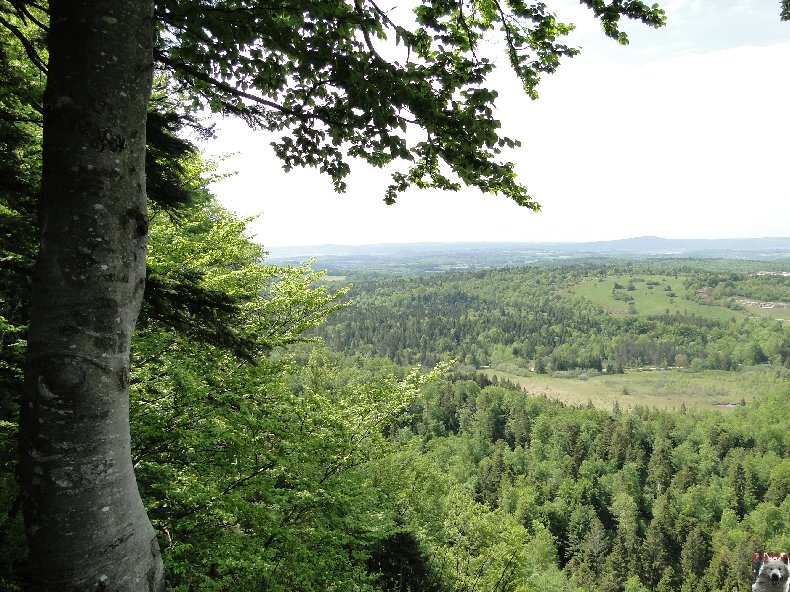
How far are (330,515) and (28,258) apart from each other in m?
6.21

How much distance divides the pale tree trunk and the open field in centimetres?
14940

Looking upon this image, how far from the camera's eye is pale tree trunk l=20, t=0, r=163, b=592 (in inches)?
72.7

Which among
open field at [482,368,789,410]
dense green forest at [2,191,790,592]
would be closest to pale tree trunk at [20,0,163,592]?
dense green forest at [2,191,790,592]

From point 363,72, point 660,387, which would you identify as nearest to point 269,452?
point 363,72

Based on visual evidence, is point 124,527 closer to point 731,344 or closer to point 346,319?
point 346,319

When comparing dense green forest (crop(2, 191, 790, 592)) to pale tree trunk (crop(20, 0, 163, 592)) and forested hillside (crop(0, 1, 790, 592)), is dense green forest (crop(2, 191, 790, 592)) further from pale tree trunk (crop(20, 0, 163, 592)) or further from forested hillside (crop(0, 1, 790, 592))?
pale tree trunk (crop(20, 0, 163, 592))

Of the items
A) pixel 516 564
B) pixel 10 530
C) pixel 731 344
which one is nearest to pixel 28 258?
pixel 10 530

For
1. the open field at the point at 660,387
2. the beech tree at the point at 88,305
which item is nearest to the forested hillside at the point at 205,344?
the beech tree at the point at 88,305

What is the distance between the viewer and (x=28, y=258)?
461 centimetres

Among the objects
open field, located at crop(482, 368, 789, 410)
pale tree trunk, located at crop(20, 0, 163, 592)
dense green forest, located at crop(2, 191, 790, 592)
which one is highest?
pale tree trunk, located at crop(20, 0, 163, 592)

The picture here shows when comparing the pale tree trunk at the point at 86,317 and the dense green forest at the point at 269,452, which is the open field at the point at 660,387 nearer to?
the dense green forest at the point at 269,452

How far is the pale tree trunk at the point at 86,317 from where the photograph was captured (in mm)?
1846

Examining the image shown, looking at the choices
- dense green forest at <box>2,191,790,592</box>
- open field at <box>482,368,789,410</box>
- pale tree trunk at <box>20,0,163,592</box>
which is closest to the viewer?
pale tree trunk at <box>20,0,163,592</box>

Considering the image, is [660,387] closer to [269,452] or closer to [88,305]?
[269,452]
